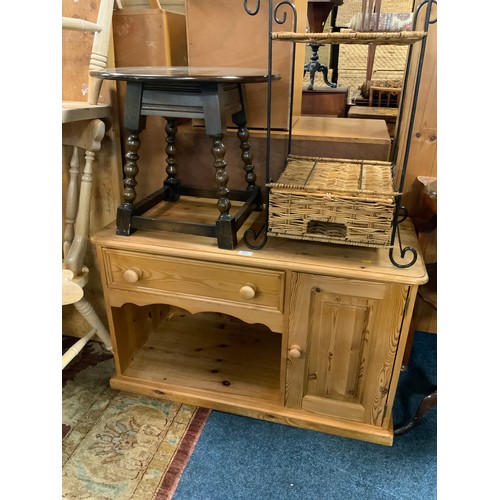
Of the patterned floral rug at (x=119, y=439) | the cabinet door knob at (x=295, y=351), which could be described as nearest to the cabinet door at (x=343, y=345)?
the cabinet door knob at (x=295, y=351)

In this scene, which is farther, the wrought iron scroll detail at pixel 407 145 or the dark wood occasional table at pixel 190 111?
the dark wood occasional table at pixel 190 111

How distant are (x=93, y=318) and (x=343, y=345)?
0.92m

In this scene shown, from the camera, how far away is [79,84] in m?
1.43

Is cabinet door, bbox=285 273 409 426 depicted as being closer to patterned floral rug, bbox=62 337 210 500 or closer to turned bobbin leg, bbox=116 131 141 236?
patterned floral rug, bbox=62 337 210 500

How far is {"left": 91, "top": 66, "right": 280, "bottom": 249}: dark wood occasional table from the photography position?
1061mm

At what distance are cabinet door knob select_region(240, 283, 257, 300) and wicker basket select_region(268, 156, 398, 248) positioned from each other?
178mm

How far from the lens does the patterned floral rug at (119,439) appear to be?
1.21m

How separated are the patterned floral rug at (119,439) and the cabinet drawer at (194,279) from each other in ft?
1.51

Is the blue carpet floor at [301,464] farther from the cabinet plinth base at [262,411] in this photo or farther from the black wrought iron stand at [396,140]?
the black wrought iron stand at [396,140]

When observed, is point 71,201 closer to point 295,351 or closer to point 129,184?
point 129,184

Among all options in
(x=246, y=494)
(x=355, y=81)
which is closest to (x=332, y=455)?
(x=246, y=494)

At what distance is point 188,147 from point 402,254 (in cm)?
81

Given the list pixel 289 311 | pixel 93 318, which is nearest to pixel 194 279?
pixel 289 311

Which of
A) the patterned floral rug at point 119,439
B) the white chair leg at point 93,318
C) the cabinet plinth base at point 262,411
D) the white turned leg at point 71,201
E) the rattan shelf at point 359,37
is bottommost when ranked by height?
the patterned floral rug at point 119,439
